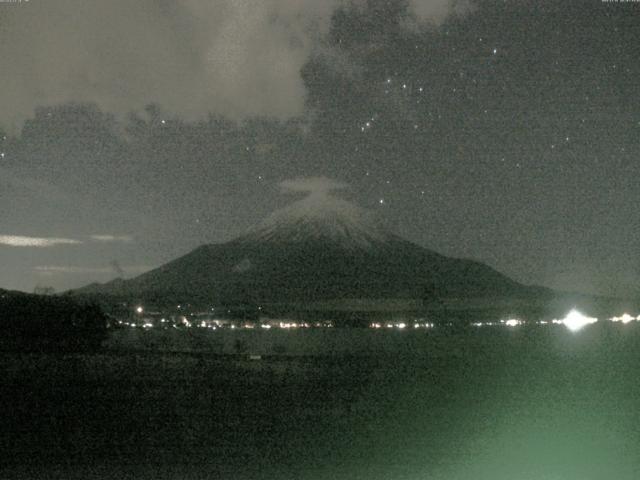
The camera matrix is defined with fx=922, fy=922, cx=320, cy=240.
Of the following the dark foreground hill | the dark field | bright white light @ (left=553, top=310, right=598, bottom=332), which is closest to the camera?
the dark field

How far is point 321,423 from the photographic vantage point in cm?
1828

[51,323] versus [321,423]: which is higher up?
[51,323]

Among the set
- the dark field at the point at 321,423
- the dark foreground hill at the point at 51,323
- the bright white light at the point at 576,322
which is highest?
the bright white light at the point at 576,322

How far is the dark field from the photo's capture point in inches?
549

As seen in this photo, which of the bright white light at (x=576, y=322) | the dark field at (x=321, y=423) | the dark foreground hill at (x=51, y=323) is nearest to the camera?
the dark field at (x=321, y=423)

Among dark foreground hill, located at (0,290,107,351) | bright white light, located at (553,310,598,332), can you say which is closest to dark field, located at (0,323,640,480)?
dark foreground hill, located at (0,290,107,351)

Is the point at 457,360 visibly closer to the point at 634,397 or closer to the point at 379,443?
the point at 634,397

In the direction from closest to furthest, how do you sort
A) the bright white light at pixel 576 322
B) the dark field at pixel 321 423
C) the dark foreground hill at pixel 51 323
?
the dark field at pixel 321 423 → the dark foreground hill at pixel 51 323 → the bright white light at pixel 576 322

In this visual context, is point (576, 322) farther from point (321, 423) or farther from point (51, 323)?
point (321, 423)

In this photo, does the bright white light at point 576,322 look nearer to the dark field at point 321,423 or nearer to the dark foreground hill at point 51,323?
the dark foreground hill at point 51,323

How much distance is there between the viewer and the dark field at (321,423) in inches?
549

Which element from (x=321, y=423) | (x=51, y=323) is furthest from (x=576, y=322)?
(x=321, y=423)

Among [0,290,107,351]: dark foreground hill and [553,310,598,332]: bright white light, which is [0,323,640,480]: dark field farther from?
[553,310,598,332]: bright white light

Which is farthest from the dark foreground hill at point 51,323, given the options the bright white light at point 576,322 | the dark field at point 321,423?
the bright white light at point 576,322
